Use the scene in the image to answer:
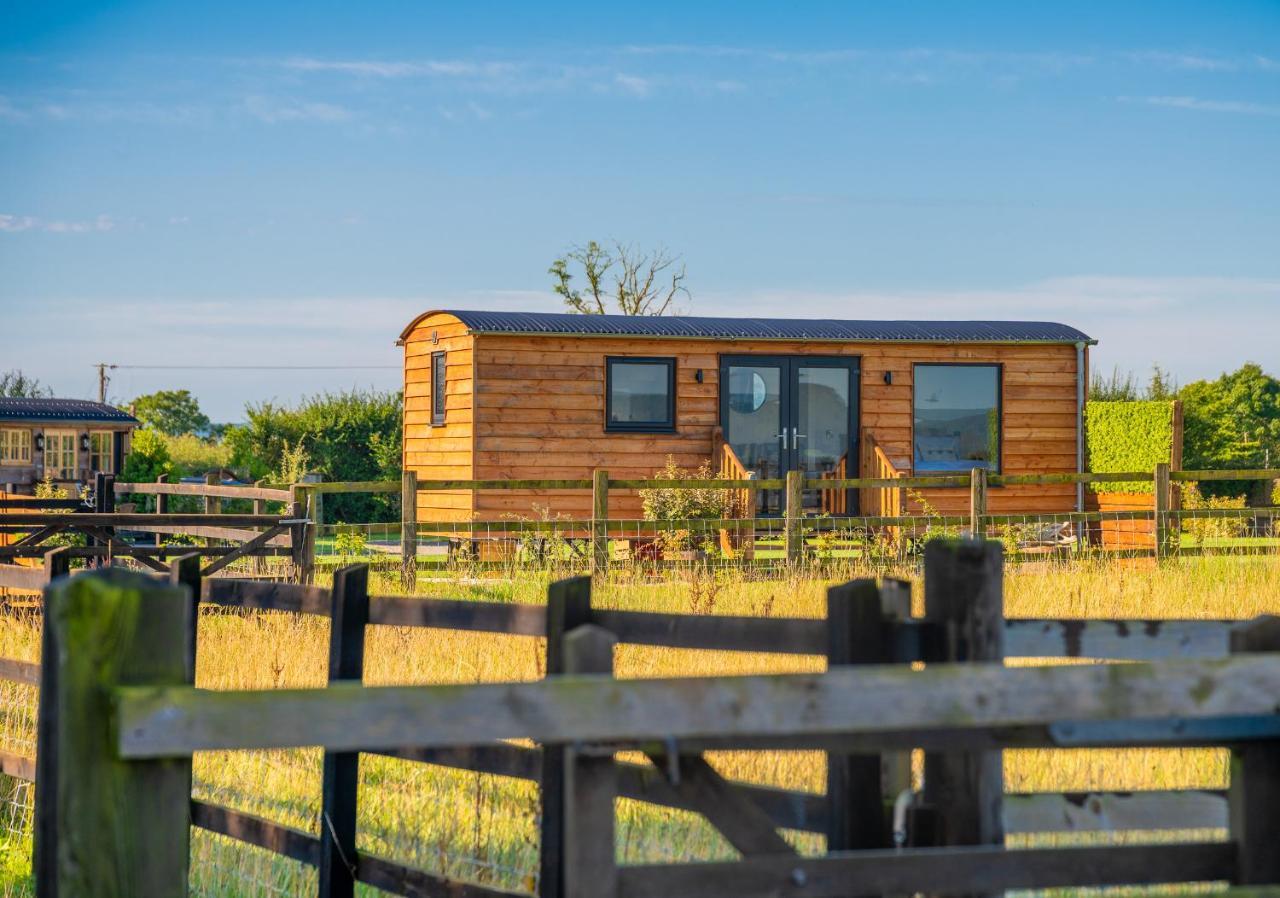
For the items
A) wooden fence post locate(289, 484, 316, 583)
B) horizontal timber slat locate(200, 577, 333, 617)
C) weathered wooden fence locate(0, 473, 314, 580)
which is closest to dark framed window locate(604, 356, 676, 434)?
weathered wooden fence locate(0, 473, 314, 580)

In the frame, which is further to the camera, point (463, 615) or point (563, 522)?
point (563, 522)

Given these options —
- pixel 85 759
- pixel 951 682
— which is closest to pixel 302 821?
pixel 85 759

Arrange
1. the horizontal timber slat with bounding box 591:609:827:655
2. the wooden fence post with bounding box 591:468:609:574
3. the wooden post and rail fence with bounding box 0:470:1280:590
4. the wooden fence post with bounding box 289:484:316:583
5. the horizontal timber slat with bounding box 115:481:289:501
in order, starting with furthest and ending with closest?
the horizontal timber slat with bounding box 115:481:289:501, the wooden fence post with bounding box 591:468:609:574, the wooden fence post with bounding box 289:484:316:583, the wooden post and rail fence with bounding box 0:470:1280:590, the horizontal timber slat with bounding box 591:609:827:655

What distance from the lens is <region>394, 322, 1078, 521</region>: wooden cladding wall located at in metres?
17.9

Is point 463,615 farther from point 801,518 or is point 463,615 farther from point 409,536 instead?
point 801,518

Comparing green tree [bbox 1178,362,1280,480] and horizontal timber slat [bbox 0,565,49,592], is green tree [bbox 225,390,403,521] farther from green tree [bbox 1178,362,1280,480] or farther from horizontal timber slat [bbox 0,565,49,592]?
horizontal timber slat [bbox 0,565,49,592]

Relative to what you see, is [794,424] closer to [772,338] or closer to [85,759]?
[772,338]

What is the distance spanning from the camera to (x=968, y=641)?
282 centimetres

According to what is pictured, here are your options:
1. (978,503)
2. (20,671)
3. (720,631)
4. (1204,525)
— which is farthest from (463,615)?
(1204,525)

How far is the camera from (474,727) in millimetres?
2230

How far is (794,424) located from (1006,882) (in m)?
16.3

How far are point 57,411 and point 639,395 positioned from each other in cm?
2061

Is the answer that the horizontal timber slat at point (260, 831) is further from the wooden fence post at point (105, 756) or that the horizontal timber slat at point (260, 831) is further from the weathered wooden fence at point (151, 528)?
the weathered wooden fence at point (151, 528)

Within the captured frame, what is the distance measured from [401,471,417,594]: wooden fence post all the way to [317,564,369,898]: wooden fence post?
8995 millimetres
